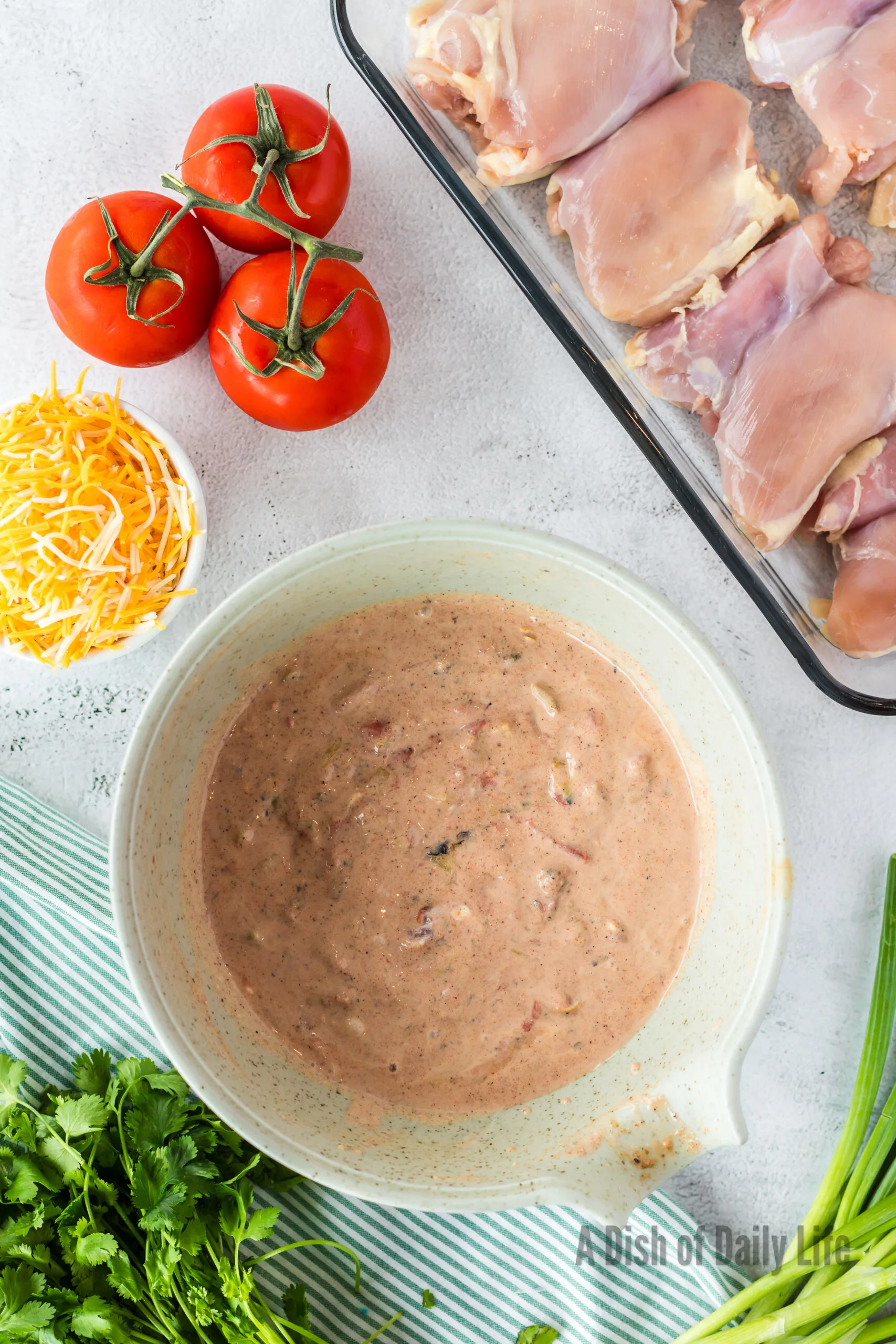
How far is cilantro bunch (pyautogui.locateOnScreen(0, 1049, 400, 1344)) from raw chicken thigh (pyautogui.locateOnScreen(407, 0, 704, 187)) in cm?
143

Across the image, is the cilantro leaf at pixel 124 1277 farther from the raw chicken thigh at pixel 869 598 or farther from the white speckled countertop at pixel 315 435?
the raw chicken thigh at pixel 869 598

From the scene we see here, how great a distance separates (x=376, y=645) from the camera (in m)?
1.49

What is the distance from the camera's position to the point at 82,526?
1496 mm

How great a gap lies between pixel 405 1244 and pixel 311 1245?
14 cm

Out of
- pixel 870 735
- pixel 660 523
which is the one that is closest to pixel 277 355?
pixel 660 523

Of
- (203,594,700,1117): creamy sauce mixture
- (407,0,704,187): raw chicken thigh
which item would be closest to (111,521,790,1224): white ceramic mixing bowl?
(203,594,700,1117): creamy sauce mixture

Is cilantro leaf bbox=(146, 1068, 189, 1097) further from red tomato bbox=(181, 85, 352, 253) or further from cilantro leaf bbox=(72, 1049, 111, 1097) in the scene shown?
red tomato bbox=(181, 85, 352, 253)

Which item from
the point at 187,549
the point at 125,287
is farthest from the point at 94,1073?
the point at 125,287

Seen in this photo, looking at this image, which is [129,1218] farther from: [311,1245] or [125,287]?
[125,287]

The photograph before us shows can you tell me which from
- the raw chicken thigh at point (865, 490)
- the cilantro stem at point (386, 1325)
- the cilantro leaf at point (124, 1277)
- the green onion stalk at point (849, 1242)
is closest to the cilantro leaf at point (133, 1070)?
the cilantro leaf at point (124, 1277)

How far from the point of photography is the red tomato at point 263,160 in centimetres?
145

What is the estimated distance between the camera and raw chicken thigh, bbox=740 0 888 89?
1508 millimetres

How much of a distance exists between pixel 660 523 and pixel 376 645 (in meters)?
0.50

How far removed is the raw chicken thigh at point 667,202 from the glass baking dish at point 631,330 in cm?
5
